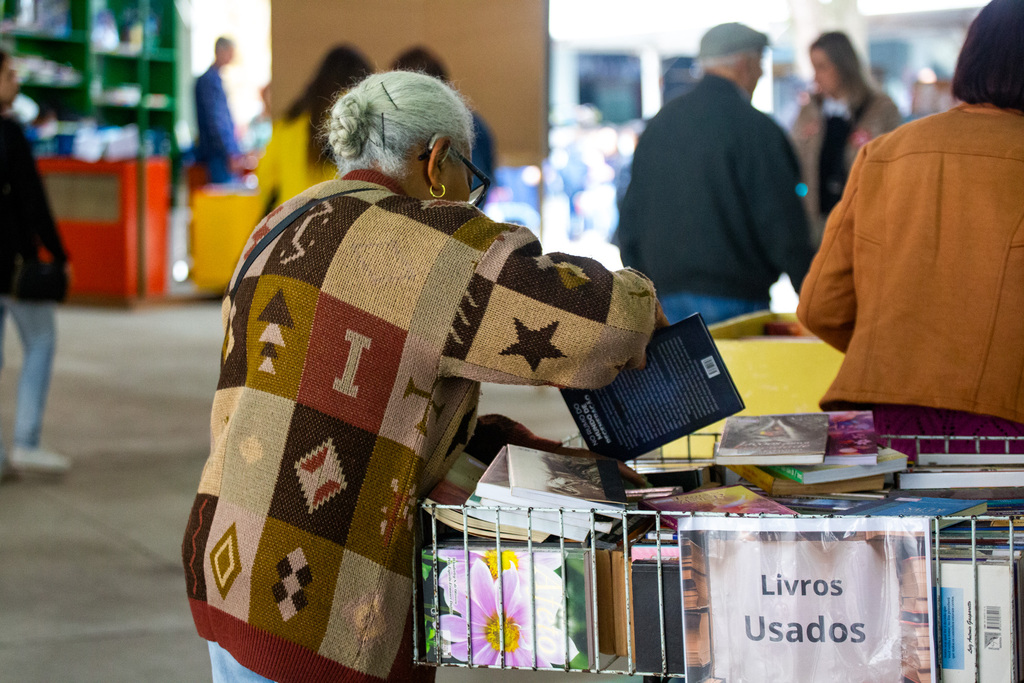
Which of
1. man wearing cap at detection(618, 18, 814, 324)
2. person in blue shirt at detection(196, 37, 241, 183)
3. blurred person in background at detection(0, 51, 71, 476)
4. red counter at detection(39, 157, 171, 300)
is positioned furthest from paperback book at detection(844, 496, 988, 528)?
person in blue shirt at detection(196, 37, 241, 183)

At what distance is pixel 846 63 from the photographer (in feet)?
15.8

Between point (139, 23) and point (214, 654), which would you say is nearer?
point (214, 654)

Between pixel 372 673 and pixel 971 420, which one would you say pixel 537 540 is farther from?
pixel 971 420

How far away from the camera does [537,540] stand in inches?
52.6

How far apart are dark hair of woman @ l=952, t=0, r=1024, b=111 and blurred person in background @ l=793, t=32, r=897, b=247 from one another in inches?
107

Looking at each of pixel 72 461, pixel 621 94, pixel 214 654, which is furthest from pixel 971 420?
pixel 621 94

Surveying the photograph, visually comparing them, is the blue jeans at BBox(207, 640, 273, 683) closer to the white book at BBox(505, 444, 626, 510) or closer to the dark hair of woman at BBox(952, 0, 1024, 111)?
the white book at BBox(505, 444, 626, 510)

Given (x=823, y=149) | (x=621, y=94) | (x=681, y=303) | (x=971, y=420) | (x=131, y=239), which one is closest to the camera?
(x=971, y=420)

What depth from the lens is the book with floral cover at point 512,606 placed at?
1.31m

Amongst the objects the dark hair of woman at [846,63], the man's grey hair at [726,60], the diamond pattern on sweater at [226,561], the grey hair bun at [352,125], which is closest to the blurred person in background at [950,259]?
the grey hair bun at [352,125]

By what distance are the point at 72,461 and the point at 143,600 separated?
190cm

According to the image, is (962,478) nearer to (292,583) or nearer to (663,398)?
(663,398)

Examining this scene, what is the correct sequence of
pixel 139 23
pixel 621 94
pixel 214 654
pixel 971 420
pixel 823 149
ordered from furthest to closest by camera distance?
pixel 621 94, pixel 139 23, pixel 823 149, pixel 971 420, pixel 214 654

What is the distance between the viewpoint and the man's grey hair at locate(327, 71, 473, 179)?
160cm
